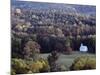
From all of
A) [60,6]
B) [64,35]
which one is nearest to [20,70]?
[64,35]

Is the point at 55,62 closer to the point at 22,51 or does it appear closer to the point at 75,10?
the point at 22,51

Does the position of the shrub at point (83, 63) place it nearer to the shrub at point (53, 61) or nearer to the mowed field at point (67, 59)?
the mowed field at point (67, 59)

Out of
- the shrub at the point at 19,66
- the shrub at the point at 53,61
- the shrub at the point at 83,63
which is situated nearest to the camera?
the shrub at the point at 19,66

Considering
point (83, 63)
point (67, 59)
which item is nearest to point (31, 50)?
point (67, 59)

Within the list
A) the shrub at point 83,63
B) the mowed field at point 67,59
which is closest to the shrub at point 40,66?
the mowed field at point 67,59

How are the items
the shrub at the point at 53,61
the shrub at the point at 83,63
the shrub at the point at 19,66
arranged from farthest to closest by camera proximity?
the shrub at the point at 83,63 < the shrub at the point at 53,61 < the shrub at the point at 19,66

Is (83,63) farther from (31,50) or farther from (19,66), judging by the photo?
(19,66)

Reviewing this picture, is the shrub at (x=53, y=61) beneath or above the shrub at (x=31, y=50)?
beneath

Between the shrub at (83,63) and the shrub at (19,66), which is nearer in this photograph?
the shrub at (19,66)
